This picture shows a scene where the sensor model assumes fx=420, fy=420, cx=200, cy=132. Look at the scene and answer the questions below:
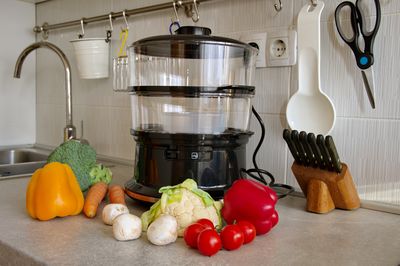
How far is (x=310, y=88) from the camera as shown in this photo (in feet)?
3.06

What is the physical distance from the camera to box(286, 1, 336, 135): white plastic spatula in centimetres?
91

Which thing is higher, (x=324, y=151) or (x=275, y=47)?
(x=275, y=47)

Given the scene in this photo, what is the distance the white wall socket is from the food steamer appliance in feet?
0.24

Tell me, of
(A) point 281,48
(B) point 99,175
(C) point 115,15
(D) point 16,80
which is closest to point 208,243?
(B) point 99,175

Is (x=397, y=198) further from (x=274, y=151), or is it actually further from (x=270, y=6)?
(x=270, y=6)

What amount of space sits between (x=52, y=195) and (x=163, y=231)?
25 cm

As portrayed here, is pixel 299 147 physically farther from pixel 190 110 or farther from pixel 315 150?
pixel 190 110

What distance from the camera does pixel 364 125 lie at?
89 centimetres

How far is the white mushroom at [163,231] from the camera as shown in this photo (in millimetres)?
645

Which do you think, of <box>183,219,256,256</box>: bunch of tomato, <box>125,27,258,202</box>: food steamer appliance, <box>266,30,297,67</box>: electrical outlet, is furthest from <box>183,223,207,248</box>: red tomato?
<box>266,30,297,67</box>: electrical outlet

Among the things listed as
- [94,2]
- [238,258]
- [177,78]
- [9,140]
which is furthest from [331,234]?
[9,140]

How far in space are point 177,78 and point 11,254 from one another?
1.69ft

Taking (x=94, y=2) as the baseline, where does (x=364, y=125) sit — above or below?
below

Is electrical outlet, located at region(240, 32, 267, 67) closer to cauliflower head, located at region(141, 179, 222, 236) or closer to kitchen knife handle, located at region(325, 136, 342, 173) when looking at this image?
kitchen knife handle, located at region(325, 136, 342, 173)
